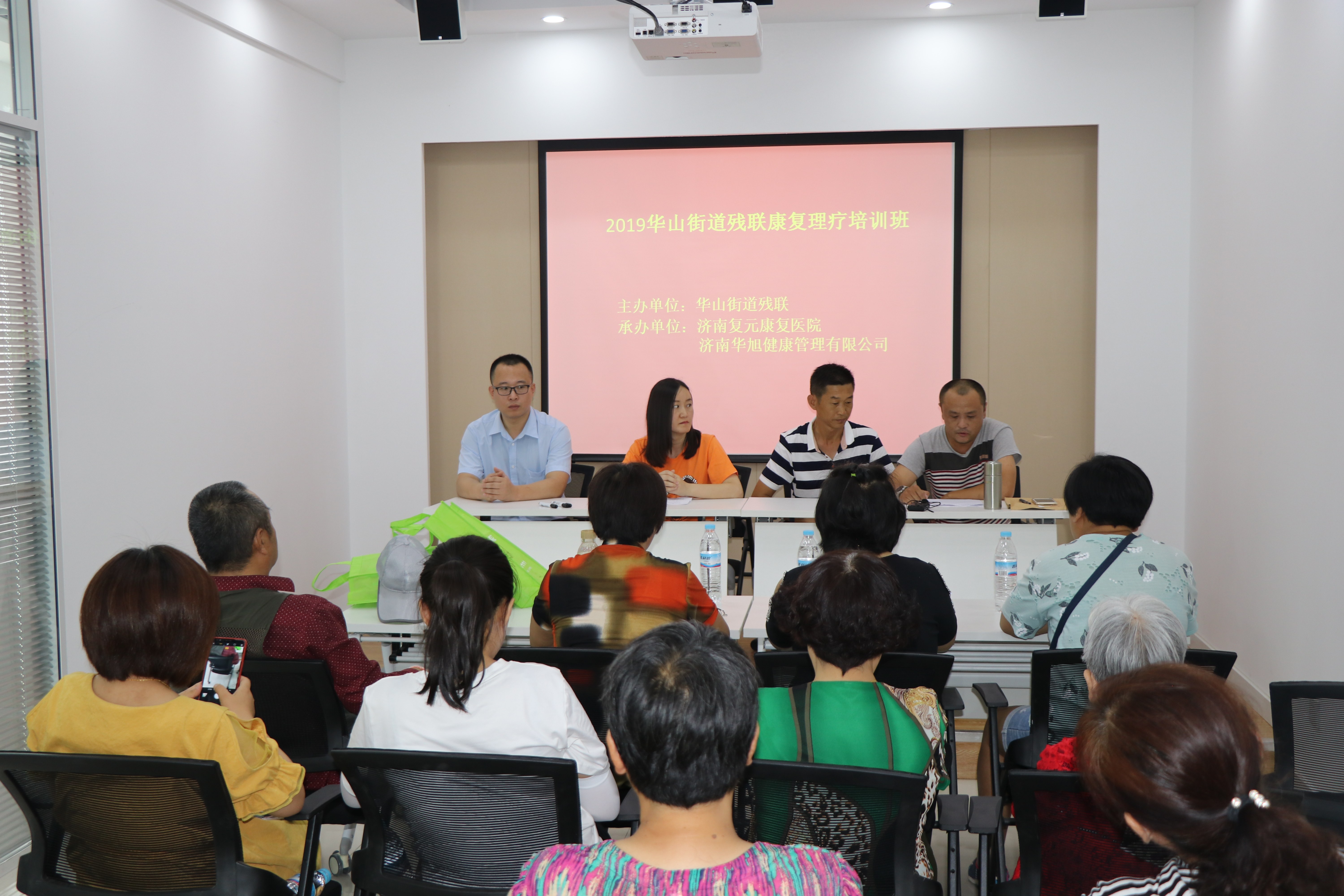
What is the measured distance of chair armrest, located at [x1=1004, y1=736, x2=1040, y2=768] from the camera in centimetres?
245

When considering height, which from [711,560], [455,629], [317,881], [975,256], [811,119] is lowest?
[317,881]

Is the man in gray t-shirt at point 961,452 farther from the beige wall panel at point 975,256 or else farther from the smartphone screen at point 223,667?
the smartphone screen at point 223,667

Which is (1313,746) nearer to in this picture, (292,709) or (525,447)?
(292,709)

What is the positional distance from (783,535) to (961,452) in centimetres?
114

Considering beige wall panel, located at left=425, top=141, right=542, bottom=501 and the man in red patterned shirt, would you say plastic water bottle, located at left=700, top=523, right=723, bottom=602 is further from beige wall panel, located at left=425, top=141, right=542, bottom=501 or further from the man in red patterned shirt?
beige wall panel, located at left=425, top=141, right=542, bottom=501

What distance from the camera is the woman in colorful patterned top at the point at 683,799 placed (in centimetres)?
113

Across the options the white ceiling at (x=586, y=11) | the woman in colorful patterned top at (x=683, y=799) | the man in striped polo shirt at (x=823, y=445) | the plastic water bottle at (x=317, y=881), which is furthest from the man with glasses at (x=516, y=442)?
the woman in colorful patterned top at (x=683, y=799)

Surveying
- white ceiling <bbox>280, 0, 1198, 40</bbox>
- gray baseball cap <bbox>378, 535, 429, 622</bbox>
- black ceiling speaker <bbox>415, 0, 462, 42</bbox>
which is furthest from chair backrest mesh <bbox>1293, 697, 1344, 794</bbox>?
white ceiling <bbox>280, 0, 1198, 40</bbox>

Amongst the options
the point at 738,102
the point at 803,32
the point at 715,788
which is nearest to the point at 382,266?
the point at 738,102

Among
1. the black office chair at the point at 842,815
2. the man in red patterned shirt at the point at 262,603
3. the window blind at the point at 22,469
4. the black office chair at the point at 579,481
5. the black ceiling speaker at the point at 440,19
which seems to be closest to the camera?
the black office chair at the point at 842,815

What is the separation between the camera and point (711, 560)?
3.88m

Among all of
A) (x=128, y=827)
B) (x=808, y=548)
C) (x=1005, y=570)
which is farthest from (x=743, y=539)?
(x=128, y=827)

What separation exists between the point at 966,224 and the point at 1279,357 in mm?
2065

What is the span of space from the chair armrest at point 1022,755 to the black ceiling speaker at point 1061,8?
3.48 m
